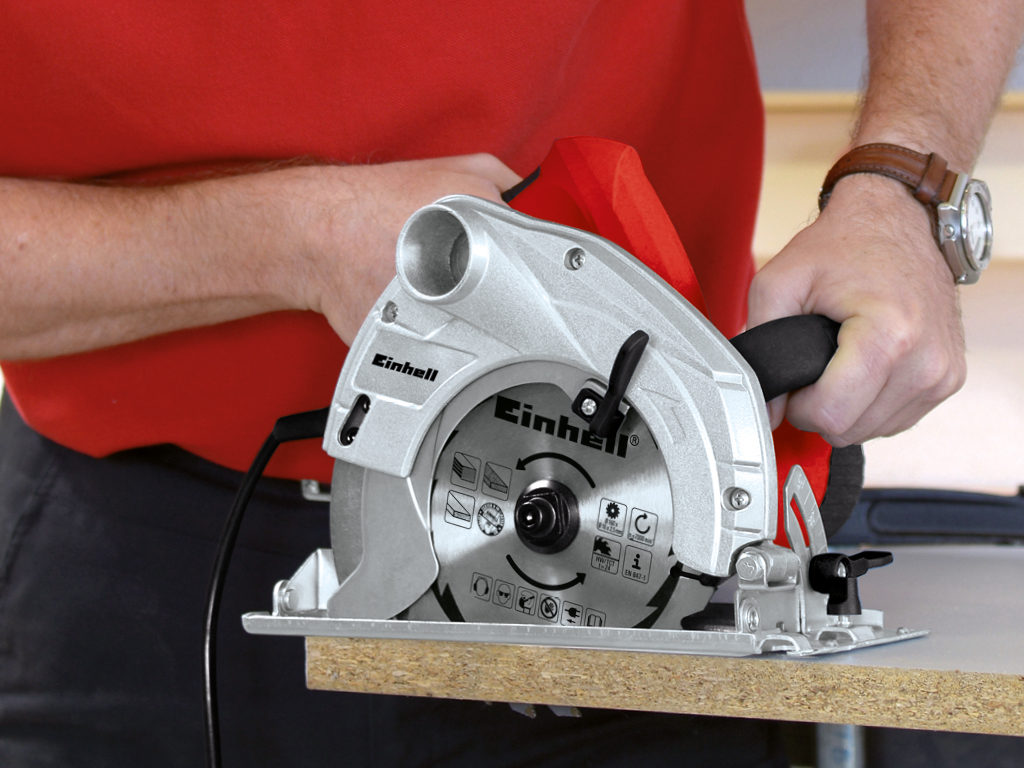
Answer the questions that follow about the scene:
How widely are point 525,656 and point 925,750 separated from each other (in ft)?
3.38

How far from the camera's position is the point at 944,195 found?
0.81 meters

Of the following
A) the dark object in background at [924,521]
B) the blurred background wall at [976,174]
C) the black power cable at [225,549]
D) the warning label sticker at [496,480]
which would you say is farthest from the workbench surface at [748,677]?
the blurred background wall at [976,174]

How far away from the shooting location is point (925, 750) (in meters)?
1.32

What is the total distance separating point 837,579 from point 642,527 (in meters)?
0.13

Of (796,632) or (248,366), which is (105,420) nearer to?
(248,366)

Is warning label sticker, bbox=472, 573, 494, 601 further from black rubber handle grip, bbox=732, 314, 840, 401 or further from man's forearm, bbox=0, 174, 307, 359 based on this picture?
man's forearm, bbox=0, 174, 307, 359

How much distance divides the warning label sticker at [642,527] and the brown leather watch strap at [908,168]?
1.35ft

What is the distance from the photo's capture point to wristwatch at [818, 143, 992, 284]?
79cm

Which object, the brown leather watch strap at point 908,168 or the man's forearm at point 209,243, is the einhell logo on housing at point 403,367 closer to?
the man's forearm at point 209,243

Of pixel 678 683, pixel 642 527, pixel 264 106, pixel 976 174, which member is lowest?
pixel 678 683

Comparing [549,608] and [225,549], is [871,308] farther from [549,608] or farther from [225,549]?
[225,549]

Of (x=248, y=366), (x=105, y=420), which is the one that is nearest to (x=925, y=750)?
(x=248, y=366)

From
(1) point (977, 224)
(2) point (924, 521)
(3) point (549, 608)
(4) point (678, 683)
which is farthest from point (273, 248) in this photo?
(2) point (924, 521)

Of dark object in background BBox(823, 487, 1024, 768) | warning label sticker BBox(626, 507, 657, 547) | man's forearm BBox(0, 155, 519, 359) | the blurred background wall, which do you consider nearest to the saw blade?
warning label sticker BBox(626, 507, 657, 547)
